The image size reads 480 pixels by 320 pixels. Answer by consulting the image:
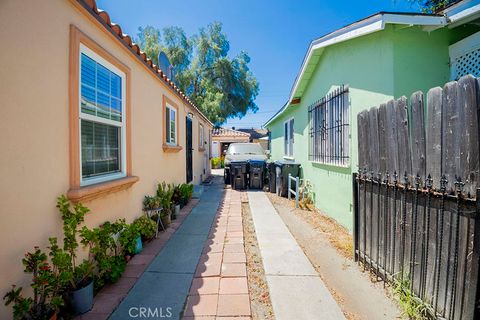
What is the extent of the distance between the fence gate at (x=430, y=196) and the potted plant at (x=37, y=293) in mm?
3268

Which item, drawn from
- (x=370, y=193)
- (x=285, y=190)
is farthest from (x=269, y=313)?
(x=285, y=190)

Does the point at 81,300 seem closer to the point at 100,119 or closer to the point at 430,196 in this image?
the point at 100,119

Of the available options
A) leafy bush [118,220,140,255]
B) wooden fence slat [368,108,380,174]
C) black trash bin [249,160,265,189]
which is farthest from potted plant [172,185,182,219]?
wooden fence slat [368,108,380,174]

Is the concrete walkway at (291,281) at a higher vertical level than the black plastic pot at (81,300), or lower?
lower

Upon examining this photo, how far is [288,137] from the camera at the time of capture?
11656 mm

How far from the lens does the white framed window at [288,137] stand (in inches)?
438

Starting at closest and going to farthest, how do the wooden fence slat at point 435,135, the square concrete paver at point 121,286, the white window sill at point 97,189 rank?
the wooden fence slat at point 435,135
the white window sill at point 97,189
the square concrete paver at point 121,286

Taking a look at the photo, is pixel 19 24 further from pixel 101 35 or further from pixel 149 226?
pixel 149 226

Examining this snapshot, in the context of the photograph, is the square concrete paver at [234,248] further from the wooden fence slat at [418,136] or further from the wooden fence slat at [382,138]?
the wooden fence slat at [418,136]

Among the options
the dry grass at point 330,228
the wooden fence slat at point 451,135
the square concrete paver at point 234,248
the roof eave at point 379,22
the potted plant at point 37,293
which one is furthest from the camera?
the dry grass at point 330,228

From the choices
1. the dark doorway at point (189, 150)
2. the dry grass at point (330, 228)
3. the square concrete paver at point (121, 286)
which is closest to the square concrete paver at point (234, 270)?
the square concrete paver at point (121, 286)

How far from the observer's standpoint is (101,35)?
10.8 feet

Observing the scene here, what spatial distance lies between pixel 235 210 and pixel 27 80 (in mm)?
5645

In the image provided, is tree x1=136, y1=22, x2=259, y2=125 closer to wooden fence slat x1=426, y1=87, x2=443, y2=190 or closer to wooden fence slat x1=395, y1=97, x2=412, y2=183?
wooden fence slat x1=395, y1=97, x2=412, y2=183
